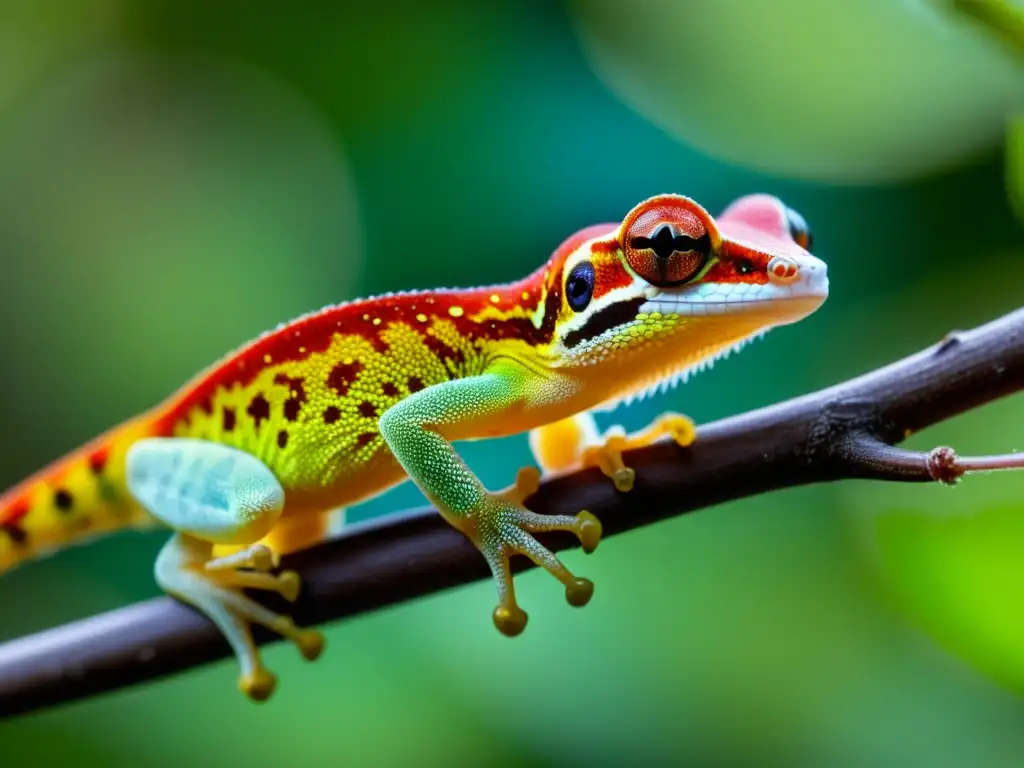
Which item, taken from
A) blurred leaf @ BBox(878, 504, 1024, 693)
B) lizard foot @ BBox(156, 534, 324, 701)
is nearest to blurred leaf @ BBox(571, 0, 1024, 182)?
blurred leaf @ BBox(878, 504, 1024, 693)

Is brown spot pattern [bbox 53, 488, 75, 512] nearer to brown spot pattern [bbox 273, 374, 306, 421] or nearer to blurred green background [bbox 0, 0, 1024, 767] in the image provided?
brown spot pattern [bbox 273, 374, 306, 421]

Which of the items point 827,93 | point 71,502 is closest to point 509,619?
point 71,502

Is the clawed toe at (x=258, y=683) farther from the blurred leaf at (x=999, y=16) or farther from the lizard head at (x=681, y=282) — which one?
the blurred leaf at (x=999, y=16)

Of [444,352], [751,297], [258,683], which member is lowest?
[258,683]

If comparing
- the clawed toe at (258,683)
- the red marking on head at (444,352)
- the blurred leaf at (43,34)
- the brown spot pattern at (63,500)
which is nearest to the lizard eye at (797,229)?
the red marking on head at (444,352)

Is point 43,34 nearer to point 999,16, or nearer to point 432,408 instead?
point 432,408

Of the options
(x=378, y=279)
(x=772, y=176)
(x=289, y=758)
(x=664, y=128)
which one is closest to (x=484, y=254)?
(x=378, y=279)
